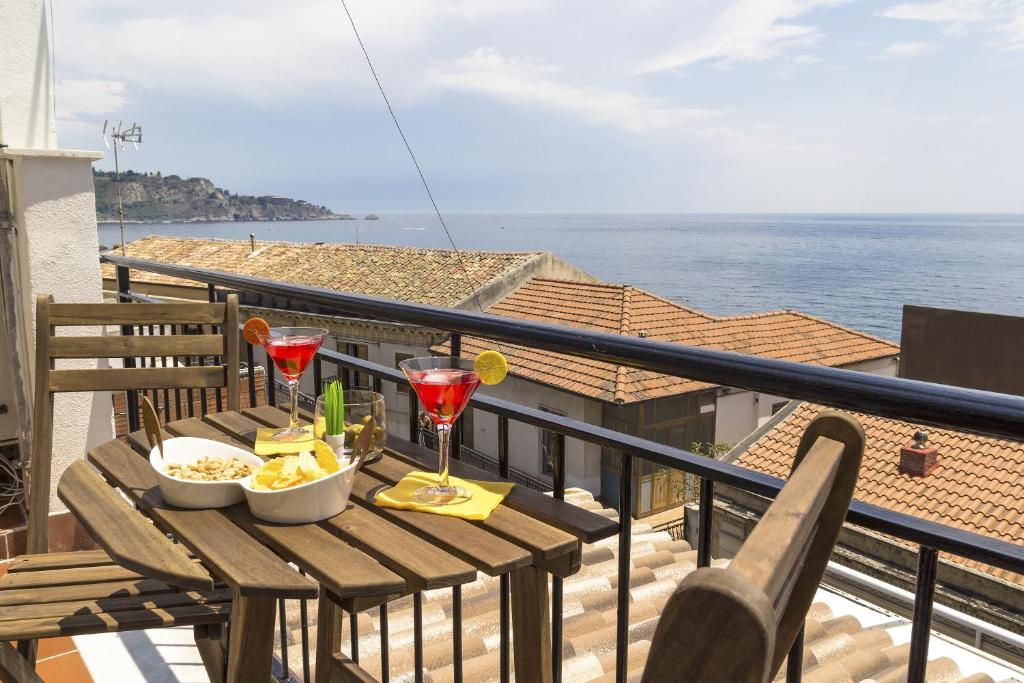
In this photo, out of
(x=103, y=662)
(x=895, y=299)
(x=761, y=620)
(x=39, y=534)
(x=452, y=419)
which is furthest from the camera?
(x=895, y=299)

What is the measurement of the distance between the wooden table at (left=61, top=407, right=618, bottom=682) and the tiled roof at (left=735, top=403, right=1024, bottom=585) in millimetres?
13310

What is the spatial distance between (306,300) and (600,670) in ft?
11.2

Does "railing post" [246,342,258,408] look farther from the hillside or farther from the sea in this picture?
the sea

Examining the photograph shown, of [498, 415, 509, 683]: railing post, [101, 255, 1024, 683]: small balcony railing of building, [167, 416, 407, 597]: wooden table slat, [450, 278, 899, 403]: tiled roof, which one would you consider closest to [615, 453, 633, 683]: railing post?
[101, 255, 1024, 683]: small balcony railing of building

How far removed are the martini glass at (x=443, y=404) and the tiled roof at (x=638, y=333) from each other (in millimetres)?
17340

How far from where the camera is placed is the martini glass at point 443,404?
135 cm

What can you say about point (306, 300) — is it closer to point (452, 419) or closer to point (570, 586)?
point (452, 419)

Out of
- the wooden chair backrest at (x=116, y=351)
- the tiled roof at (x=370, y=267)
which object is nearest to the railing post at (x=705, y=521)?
the wooden chair backrest at (x=116, y=351)

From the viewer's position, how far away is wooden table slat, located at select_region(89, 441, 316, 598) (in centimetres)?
103

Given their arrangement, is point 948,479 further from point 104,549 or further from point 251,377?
point 104,549

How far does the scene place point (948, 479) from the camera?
15.4 metres

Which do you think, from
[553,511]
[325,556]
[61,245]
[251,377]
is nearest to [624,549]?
[553,511]

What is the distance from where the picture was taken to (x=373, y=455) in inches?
61.5

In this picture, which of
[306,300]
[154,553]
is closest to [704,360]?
[154,553]
